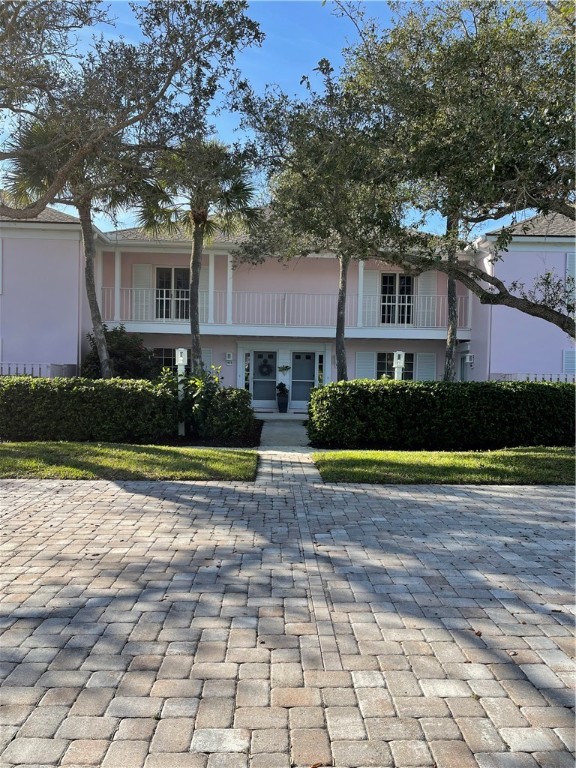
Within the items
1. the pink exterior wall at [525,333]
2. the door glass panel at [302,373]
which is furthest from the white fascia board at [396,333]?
the door glass panel at [302,373]

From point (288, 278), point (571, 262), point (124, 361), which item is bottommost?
point (124, 361)

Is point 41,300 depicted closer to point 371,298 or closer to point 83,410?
point 83,410

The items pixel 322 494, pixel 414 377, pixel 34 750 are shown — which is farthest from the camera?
pixel 414 377

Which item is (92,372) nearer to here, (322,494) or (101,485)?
(101,485)

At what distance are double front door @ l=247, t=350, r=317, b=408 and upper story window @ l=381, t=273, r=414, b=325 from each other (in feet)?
9.45

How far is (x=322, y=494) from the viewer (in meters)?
7.81

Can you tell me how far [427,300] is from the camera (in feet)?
63.3

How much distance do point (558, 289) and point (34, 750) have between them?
10890 mm

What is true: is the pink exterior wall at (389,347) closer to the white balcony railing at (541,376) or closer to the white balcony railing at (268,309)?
the white balcony railing at (268,309)

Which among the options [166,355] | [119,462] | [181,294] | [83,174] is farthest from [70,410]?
[181,294]

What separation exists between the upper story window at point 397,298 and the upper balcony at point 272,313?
71mm

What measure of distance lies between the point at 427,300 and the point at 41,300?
12.0 m

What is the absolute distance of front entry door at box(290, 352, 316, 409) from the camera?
20.2m

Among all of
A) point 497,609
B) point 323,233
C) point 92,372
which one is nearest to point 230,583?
point 497,609
